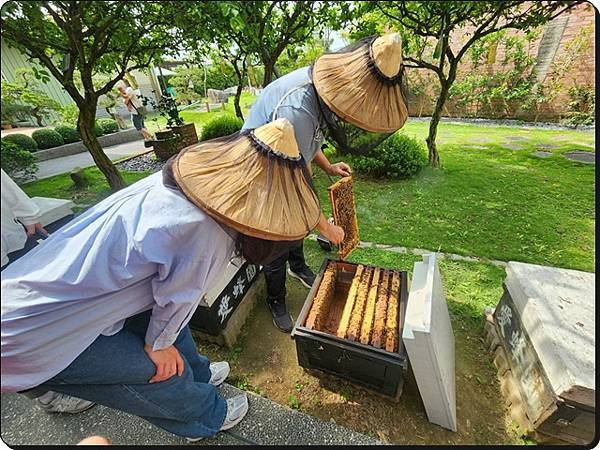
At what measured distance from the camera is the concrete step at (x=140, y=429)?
1455mm

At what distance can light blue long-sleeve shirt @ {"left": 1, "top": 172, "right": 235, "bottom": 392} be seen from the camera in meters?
0.81

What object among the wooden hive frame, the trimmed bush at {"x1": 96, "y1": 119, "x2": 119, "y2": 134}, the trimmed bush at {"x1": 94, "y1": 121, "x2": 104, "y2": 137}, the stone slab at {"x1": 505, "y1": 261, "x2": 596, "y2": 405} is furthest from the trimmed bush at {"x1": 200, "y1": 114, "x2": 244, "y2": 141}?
the stone slab at {"x1": 505, "y1": 261, "x2": 596, "y2": 405}

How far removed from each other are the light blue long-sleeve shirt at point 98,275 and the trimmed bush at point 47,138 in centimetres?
35

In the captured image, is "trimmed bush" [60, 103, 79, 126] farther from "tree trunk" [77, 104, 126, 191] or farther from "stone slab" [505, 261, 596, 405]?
"stone slab" [505, 261, 596, 405]

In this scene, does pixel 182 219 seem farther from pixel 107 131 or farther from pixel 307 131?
pixel 107 131

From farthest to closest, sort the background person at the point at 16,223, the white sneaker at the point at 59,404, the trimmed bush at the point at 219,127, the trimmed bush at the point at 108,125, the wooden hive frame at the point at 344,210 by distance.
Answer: the trimmed bush at the point at 219,127
the wooden hive frame at the point at 344,210
the white sneaker at the point at 59,404
the trimmed bush at the point at 108,125
the background person at the point at 16,223

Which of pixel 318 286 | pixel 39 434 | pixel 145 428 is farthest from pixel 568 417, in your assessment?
pixel 39 434

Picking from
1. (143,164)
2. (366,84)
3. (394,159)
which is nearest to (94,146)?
(143,164)

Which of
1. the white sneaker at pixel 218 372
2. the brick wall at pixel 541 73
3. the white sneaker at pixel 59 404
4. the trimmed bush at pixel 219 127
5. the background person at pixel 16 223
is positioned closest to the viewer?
the background person at pixel 16 223

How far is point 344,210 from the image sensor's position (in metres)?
2.24

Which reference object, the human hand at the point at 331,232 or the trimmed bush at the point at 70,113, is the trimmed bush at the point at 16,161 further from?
the human hand at the point at 331,232

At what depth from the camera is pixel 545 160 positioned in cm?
511

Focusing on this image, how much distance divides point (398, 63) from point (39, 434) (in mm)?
2664

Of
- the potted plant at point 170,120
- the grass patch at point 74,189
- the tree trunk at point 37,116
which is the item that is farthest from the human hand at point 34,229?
the potted plant at point 170,120
